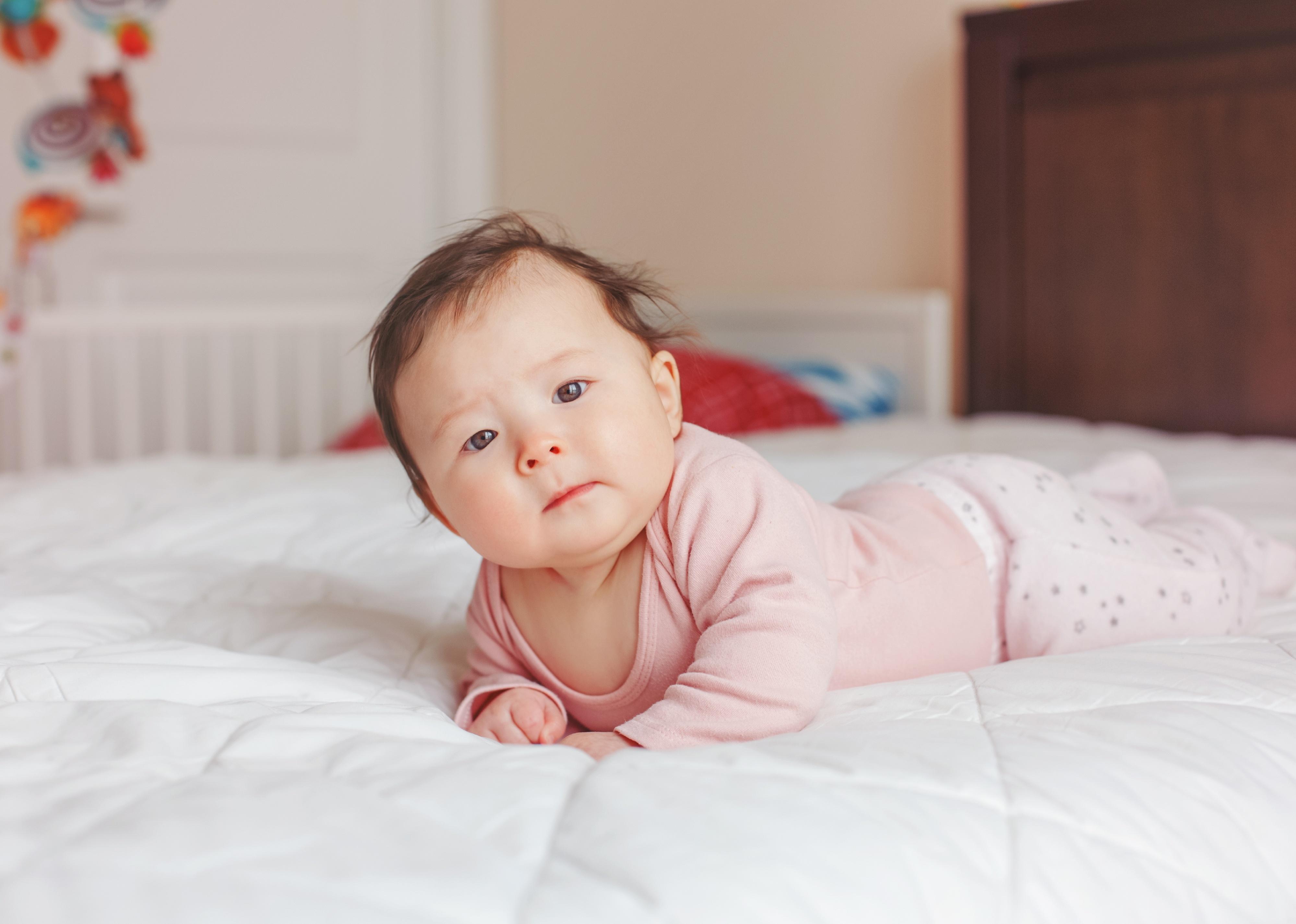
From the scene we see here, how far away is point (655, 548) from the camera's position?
68 cm

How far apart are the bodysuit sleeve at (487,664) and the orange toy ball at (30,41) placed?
6.22 ft

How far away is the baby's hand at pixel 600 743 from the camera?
58 centimetres

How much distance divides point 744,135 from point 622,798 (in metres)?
2.02

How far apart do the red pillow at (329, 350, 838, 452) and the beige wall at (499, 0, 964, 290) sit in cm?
44

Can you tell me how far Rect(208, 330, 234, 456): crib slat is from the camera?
209cm

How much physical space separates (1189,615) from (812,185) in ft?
5.13

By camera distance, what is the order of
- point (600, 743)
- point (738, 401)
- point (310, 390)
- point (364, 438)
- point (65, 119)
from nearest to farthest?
point (600, 743), point (738, 401), point (364, 438), point (65, 119), point (310, 390)

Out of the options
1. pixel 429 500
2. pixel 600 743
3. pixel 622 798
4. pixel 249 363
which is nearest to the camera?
pixel 622 798

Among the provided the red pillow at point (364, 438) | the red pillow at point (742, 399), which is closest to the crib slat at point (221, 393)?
the red pillow at point (364, 438)

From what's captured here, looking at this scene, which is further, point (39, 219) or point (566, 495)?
point (39, 219)

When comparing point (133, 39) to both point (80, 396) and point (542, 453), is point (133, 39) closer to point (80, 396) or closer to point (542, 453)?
point (80, 396)

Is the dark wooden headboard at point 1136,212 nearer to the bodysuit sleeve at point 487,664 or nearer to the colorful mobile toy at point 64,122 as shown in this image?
the bodysuit sleeve at point 487,664

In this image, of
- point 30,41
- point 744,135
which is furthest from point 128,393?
point 744,135

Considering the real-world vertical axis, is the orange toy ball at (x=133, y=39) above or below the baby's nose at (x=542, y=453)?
above
